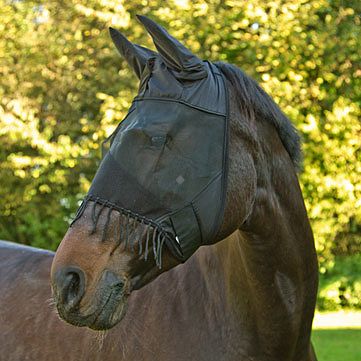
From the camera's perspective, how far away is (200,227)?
2.29 metres

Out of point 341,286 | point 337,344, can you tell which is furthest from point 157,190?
point 341,286

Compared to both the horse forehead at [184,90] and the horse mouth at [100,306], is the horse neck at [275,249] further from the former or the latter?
the horse mouth at [100,306]

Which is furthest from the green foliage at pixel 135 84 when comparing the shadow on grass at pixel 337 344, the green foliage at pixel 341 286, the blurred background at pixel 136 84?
the green foliage at pixel 341 286

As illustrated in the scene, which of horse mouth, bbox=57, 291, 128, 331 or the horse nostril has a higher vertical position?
the horse nostril

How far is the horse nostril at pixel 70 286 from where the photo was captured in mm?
2076

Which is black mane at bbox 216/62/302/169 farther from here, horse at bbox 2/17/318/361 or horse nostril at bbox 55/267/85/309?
horse nostril at bbox 55/267/85/309

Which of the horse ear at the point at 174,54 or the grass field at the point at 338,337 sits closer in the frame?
the horse ear at the point at 174,54

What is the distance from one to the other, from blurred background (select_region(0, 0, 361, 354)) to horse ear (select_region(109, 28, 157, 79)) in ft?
12.9

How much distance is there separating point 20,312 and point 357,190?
618 cm

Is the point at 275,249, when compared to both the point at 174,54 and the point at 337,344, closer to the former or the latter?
the point at 174,54

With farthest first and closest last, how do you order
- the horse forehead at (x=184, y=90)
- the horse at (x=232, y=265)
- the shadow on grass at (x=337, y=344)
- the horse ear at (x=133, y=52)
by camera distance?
the shadow on grass at (x=337, y=344) < the horse ear at (x=133, y=52) < the horse forehead at (x=184, y=90) < the horse at (x=232, y=265)

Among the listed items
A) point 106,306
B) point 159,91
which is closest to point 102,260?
point 106,306

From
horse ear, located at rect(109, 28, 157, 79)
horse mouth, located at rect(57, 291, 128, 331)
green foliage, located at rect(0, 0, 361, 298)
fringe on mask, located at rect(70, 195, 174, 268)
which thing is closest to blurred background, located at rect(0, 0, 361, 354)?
green foliage, located at rect(0, 0, 361, 298)

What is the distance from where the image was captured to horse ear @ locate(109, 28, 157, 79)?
2443 millimetres
